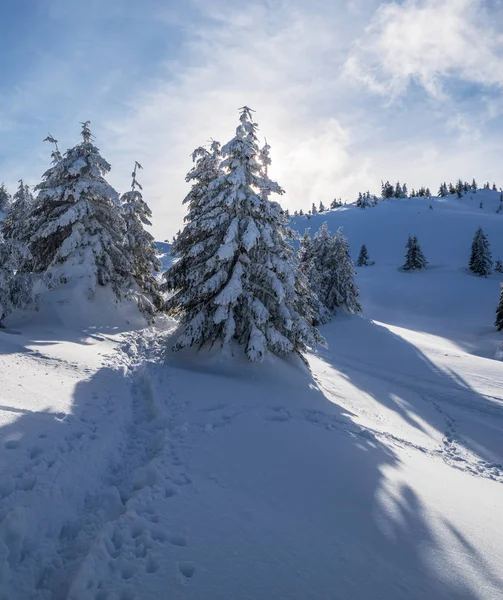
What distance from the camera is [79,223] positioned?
19312 mm

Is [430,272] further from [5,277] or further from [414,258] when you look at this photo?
[5,277]

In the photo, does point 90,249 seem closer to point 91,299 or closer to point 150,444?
point 91,299

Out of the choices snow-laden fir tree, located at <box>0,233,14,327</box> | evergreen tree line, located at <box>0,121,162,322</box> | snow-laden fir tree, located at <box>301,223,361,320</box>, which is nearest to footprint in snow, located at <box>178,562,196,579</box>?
snow-laden fir tree, located at <box>0,233,14,327</box>

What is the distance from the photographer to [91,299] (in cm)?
1953

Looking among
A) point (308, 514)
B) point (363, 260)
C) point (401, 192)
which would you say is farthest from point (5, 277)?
point (401, 192)

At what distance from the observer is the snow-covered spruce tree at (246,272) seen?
1338 centimetres

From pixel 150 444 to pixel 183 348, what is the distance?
325 inches

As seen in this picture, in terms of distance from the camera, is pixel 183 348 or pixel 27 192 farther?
pixel 27 192

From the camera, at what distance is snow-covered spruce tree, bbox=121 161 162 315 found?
77.3ft

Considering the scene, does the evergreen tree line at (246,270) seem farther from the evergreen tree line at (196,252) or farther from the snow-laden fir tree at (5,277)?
the snow-laden fir tree at (5,277)

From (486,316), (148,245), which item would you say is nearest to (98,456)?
(148,245)

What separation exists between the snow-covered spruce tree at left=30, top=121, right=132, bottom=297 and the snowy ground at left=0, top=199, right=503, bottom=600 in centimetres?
521

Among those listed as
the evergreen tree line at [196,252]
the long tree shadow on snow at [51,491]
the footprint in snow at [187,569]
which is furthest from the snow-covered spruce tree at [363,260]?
the footprint in snow at [187,569]

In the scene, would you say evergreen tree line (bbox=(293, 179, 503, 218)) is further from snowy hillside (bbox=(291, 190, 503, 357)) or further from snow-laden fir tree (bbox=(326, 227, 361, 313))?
snow-laden fir tree (bbox=(326, 227, 361, 313))
